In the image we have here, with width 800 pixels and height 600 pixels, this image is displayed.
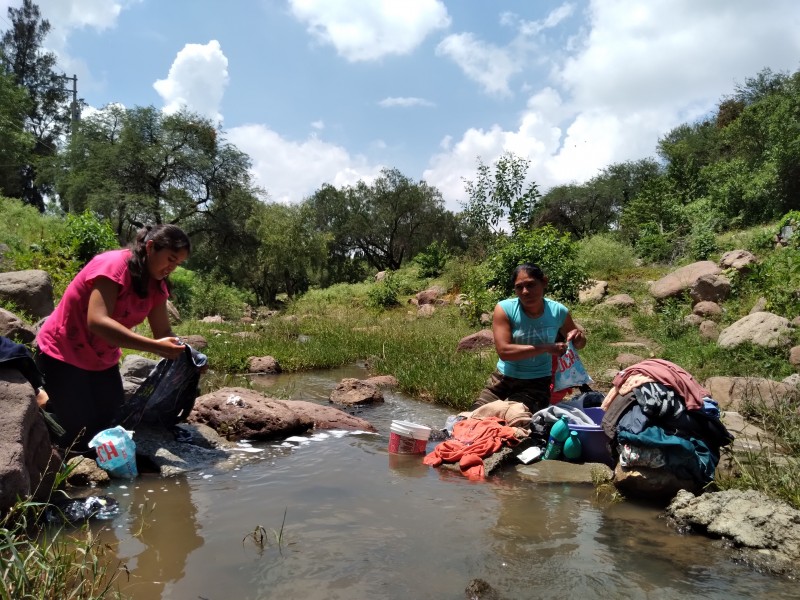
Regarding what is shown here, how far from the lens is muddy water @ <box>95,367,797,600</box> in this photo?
2.82 m

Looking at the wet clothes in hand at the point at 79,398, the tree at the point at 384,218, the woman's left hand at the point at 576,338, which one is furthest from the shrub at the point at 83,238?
the tree at the point at 384,218

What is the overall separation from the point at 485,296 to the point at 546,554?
11615mm

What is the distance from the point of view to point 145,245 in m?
3.94

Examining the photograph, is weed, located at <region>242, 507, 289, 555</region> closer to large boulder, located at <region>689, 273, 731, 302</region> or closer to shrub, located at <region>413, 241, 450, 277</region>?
large boulder, located at <region>689, 273, 731, 302</region>

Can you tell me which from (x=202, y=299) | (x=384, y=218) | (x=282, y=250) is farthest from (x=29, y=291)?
(x=384, y=218)

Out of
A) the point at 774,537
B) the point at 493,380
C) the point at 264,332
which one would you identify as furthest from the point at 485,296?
the point at 774,537

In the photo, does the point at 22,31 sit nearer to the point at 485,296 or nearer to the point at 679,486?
the point at 485,296

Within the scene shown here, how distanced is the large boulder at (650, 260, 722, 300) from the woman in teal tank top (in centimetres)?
899

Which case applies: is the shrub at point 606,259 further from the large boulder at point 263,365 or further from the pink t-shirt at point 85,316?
the pink t-shirt at point 85,316

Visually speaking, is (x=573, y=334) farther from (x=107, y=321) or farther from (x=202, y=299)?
(x=202, y=299)

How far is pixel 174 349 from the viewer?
400cm

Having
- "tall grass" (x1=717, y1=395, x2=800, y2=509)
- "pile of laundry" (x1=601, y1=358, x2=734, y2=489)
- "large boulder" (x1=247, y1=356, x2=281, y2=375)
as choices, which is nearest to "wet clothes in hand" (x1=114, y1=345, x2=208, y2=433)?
"pile of laundry" (x1=601, y1=358, x2=734, y2=489)

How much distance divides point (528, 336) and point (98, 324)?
346 cm

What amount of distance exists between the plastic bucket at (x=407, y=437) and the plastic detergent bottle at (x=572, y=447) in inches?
45.7
